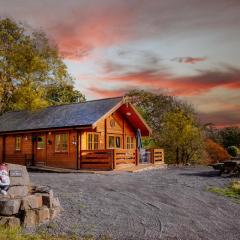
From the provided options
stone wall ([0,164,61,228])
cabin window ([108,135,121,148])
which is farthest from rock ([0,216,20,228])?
cabin window ([108,135,121,148])

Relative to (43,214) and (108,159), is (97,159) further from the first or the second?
(43,214)

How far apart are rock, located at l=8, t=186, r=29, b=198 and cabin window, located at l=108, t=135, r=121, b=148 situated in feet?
62.1

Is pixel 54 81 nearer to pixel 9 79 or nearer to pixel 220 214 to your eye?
pixel 9 79

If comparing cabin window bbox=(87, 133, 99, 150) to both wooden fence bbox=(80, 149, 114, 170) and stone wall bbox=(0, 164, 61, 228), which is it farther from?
stone wall bbox=(0, 164, 61, 228)

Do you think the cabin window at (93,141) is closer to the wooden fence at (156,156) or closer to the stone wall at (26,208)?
the wooden fence at (156,156)

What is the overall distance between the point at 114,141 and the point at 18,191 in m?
19.7

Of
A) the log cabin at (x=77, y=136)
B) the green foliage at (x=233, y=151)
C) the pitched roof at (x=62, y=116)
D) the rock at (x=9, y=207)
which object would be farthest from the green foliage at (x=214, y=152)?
the rock at (x=9, y=207)

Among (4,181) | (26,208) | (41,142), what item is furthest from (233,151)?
(26,208)

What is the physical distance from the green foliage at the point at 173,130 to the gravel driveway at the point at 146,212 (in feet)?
77.0

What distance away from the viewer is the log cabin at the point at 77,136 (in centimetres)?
2736

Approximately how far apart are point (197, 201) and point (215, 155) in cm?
3744

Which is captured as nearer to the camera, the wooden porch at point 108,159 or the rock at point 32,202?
the rock at point 32,202

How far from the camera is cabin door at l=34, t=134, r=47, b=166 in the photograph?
29844 mm

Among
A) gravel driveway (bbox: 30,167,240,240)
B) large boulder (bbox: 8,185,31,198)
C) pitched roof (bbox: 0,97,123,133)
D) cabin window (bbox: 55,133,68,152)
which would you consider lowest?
gravel driveway (bbox: 30,167,240,240)
